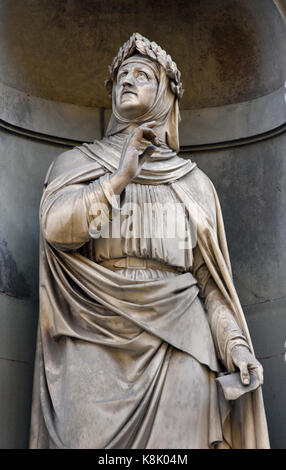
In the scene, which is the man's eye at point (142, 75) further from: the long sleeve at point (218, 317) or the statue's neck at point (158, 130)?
the long sleeve at point (218, 317)

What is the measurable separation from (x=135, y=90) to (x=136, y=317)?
1356mm

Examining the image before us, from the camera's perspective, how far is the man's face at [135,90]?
21.0ft

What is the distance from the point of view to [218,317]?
238 inches

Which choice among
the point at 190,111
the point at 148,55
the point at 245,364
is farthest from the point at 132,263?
the point at 190,111

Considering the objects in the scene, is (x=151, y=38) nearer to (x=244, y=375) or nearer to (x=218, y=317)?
(x=218, y=317)

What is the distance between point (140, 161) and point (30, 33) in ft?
5.62

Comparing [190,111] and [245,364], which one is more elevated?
[190,111]

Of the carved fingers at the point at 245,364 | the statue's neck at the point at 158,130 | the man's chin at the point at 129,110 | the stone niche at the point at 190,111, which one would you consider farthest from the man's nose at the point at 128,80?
the carved fingers at the point at 245,364

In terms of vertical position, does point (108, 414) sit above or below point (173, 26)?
below

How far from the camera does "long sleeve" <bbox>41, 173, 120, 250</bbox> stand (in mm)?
5871

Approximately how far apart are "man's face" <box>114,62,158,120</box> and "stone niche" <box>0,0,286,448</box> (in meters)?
0.87

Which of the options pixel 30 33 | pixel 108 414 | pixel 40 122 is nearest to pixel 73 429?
pixel 108 414
